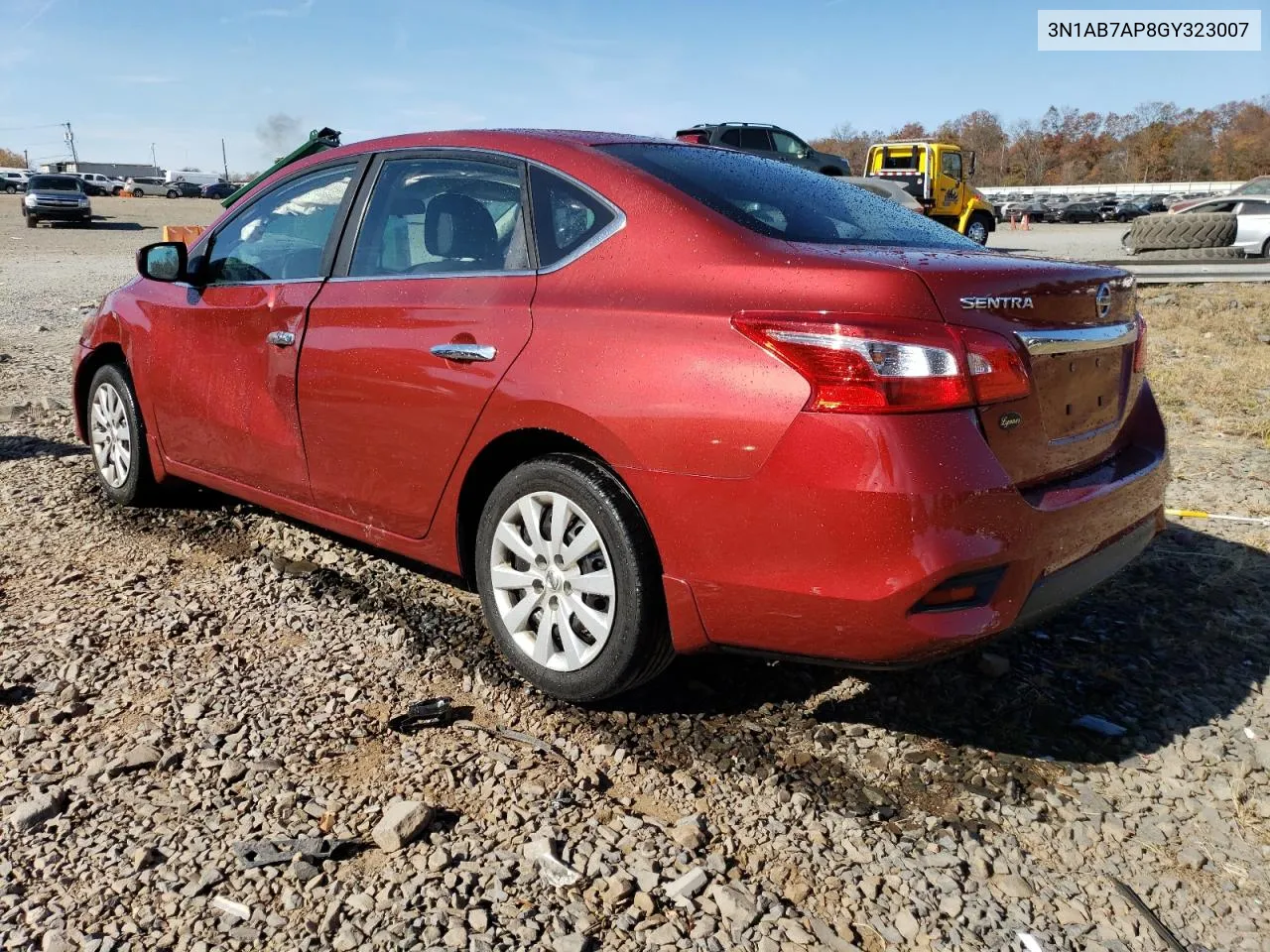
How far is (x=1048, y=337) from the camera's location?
2648 mm

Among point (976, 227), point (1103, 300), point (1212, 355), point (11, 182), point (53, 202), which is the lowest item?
point (1212, 355)

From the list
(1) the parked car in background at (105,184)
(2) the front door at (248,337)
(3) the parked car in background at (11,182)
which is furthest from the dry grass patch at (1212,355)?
(3) the parked car in background at (11,182)

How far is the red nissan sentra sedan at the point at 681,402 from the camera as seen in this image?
95.6 inches

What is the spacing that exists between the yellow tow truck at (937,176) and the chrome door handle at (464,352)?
900 inches

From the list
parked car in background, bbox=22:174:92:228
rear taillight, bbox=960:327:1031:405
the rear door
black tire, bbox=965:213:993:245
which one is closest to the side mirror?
the rear door

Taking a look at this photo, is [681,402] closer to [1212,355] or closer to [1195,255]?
[1212,355]

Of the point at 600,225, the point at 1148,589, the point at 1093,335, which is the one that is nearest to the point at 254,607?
Answer: the point at 600,225

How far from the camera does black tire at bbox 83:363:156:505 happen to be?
15.2ft

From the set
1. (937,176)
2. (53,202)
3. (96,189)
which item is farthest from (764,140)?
(96,189)

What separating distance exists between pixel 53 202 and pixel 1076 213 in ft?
151

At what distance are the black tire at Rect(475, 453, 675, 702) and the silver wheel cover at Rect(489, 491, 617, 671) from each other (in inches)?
1.0

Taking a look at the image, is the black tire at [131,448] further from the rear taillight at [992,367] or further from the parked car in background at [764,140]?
the parked car in background at [764,140]

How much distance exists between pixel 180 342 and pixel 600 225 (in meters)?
2.15

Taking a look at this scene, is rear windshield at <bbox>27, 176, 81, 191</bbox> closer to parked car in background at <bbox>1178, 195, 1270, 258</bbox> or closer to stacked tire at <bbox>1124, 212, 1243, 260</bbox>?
stacked tire at <bbox>1124, 212, 1243, 260</bbox>
